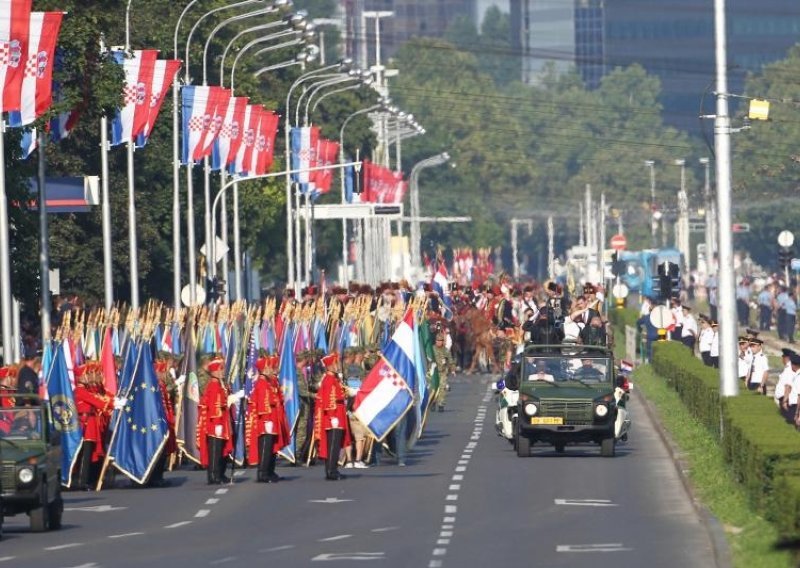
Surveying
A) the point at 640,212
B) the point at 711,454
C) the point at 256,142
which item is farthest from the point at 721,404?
the point at 640,212

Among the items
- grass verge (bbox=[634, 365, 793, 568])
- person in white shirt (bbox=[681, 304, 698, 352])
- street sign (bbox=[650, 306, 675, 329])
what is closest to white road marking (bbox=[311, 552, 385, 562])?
grass verge (bbox=[634, 365, 793, 568])

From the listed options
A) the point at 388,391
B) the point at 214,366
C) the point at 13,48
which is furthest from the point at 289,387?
the point at 13,48

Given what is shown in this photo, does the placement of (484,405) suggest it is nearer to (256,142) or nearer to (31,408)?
(256,142)

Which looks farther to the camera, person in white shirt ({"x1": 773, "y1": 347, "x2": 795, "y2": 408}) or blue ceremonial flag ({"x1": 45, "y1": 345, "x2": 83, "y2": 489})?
person in white shirt ({"x1": 773, "y1": 347, "x2": 795, "y2": 408})

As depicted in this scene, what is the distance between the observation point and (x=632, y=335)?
6469 cm

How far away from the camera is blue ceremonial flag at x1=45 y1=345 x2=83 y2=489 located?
3191 cm

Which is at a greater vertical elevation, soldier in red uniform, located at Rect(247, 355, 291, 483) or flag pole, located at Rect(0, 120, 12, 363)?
flag pole, located at Rect(0, 120, 12, 363)

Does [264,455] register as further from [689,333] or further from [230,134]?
[689,333]

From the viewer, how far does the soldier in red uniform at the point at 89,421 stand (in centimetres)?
3228

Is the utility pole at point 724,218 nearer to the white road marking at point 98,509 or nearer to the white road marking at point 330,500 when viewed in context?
the white road marking at point 330,500

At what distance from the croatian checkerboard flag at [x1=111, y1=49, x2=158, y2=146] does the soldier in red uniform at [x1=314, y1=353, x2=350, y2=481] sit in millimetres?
11694

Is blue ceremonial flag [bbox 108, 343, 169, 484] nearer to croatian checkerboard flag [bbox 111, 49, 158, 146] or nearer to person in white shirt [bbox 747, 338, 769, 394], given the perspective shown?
croatian checkerboard flag [bbox 111, 49, 158, 146]

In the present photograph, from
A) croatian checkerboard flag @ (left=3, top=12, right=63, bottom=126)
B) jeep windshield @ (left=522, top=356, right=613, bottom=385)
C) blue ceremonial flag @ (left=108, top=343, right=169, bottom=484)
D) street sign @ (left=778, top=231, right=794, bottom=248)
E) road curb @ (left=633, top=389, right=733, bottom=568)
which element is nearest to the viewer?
road curb @ (left=633, top=389, right=733, bottom=568)

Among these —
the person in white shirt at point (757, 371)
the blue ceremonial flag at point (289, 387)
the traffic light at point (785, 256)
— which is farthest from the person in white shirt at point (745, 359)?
the traffic light at point (785, 256)
